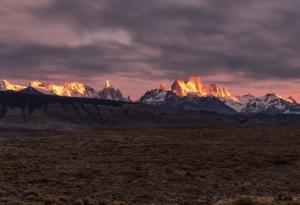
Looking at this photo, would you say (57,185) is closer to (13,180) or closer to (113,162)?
(13,180)

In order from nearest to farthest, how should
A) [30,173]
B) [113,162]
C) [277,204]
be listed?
[277,204], [30,173], [113,162]

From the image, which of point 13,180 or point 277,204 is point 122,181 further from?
point 277,204

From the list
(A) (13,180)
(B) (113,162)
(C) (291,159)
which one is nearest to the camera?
(A) (13,180)

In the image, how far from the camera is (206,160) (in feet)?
170

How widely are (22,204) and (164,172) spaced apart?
18.4 m

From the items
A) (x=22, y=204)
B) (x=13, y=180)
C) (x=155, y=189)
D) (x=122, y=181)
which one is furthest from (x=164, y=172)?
(x=22, y=204)

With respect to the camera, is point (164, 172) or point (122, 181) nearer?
point (122, 181)

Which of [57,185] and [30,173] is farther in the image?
[30,173]

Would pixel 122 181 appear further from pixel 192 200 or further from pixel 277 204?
pixel 277 204

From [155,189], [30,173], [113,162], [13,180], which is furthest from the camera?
[113,162]

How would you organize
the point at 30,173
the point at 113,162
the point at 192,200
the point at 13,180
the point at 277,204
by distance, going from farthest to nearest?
the point at 113,162
the point at 30,173
the point at 13,180
the point at 192,200
the point at 277,204

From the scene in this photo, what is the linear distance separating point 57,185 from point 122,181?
5.09 metres

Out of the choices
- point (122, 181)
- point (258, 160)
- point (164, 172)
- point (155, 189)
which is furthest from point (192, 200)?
point (258, 160)

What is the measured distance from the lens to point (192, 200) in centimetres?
2883
